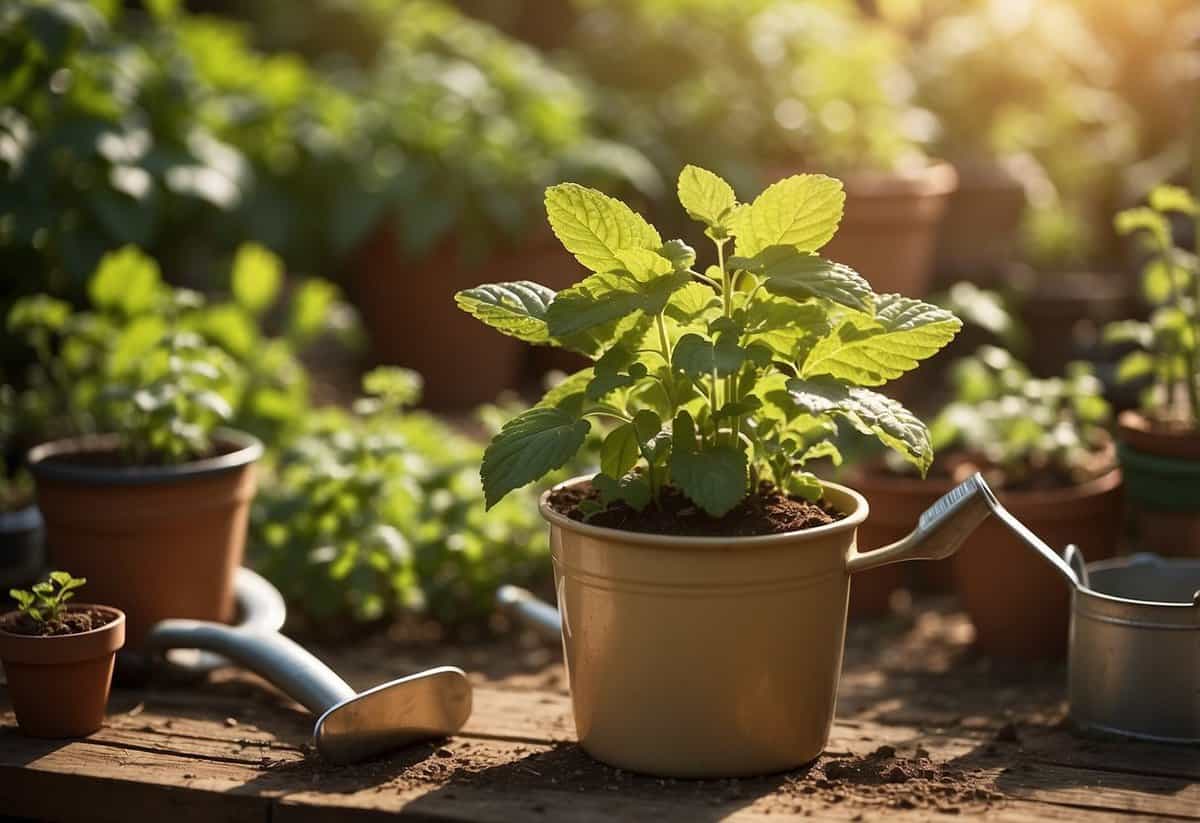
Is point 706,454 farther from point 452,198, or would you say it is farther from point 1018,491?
point 452,198

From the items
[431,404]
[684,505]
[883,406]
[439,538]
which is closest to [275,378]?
[439,538]

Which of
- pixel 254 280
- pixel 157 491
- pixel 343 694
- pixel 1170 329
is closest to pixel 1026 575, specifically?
pixel 1170 329

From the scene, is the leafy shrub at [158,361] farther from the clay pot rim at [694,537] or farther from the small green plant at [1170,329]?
the small green plant at [1170,329]

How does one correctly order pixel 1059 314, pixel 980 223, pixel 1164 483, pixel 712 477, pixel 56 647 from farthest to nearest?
pixel 980 223, pixel 1059 314, pixel 1164 483, pixel 56 647, pixel 712 477

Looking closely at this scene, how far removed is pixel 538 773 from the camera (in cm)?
197

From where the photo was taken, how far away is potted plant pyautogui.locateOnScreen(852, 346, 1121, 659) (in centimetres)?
263

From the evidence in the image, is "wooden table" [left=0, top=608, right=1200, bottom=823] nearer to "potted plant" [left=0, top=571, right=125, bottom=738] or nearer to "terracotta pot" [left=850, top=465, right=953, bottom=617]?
"potted plant" [left=0, top=571, right=125, bottom=738]

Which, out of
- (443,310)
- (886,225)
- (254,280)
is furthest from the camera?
(443,310)

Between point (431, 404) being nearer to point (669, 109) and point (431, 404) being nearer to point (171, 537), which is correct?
point (669, 109)

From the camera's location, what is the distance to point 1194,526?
2572 mm

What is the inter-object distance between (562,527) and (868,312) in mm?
474

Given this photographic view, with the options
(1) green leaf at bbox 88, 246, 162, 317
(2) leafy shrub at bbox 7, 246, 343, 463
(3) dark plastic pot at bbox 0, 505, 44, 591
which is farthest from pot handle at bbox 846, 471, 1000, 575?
(1) green leaf at bbox 88, 246, 162, 317

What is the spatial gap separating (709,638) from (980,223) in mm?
3348

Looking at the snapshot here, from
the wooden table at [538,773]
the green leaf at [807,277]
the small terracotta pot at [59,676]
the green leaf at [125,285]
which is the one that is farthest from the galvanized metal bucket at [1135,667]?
the green leaf at [125,285]
